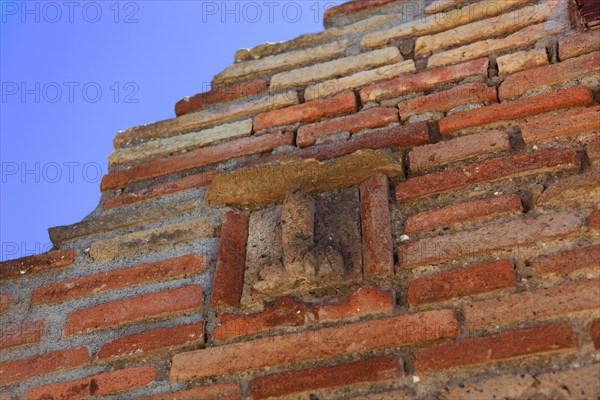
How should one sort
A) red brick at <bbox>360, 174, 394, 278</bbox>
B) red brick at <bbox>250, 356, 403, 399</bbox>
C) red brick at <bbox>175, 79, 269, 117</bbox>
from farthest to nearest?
red brick at <bbox>175, 79, 269, 117</bbox>
red brick at <bbox>360, 174, 394, 278</bbox>
red brick at <bbox>250, 356, 403, 399</bbox>

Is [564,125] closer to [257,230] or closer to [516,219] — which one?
[516,219]

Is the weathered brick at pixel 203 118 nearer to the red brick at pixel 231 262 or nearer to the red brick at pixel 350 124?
the red brick at pixel 350 124

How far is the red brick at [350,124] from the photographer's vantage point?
2.50 metres

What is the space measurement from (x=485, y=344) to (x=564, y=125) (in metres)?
0.77

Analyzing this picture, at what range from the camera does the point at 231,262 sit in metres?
2.21

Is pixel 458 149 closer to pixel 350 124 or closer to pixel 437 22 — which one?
pixel 350 124

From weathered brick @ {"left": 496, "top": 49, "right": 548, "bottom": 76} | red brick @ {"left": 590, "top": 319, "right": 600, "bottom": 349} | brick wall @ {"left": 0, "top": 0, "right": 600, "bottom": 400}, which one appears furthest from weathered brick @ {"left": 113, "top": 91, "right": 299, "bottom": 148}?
red brick @ {"left": 590, "top": 319, "right": 600, "bottom": 349}

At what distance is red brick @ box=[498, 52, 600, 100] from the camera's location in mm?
2301

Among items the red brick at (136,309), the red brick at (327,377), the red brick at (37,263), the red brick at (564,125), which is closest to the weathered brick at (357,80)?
the red brick at (564,125)

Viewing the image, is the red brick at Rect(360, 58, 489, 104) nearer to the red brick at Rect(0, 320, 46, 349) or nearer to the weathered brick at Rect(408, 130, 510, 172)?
the weathered brick at Rect(408, 130, 510, 172)

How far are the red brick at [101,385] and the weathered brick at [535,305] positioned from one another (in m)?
0.90

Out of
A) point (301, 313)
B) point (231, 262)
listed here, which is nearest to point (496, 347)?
point (301, 313)

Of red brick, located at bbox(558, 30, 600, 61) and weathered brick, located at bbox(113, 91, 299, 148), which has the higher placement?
weathered brick, located at bbox(113, 91, 299, 148)

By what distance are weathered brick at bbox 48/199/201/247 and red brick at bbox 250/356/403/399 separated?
778 mm
